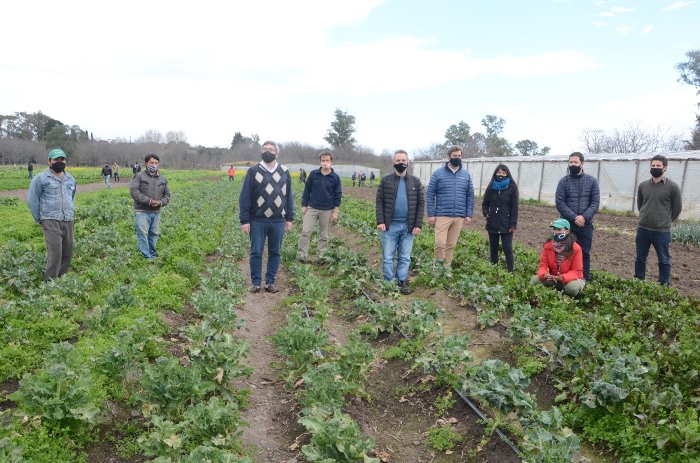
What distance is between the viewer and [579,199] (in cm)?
801

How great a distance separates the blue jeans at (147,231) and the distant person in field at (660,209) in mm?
8523

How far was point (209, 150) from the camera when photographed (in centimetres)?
11788

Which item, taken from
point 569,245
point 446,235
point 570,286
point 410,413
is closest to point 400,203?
point 446,235

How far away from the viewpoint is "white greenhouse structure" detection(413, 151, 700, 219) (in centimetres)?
1816

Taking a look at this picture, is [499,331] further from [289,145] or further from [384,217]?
[289,145]

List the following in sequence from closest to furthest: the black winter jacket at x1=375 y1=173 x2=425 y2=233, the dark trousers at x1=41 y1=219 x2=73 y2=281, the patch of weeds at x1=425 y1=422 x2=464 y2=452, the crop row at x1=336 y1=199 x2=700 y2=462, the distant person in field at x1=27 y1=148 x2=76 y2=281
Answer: the crop row at x1=336 y1=199 x2=700 y2=462, the patch of weeds at x1=425 y1=422 x2=464 y2=452, the distant person in field at x1=27 y1=148 x2=76 y2=281, the dark trousers at x1=41 y1=219 x2=73 y2=281, the black winter jacket at x1=375 y1=173 x2=425 y2=233

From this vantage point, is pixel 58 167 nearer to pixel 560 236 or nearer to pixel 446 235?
pixel 446 235

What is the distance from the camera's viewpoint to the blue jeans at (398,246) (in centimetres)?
800

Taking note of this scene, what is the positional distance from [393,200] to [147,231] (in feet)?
15.9

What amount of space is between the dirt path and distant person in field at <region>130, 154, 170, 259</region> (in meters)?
6.88

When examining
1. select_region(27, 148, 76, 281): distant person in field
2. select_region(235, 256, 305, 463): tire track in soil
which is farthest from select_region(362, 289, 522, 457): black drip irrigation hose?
select_region(27, 148, 76, 281): distant person in field

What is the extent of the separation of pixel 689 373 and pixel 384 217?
454cm

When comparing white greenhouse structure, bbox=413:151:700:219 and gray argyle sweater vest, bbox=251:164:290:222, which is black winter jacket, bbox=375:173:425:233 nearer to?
gray argyle sweater vest, bbox=251:164:290:222

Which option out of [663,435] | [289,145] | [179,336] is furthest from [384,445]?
[289,145]
